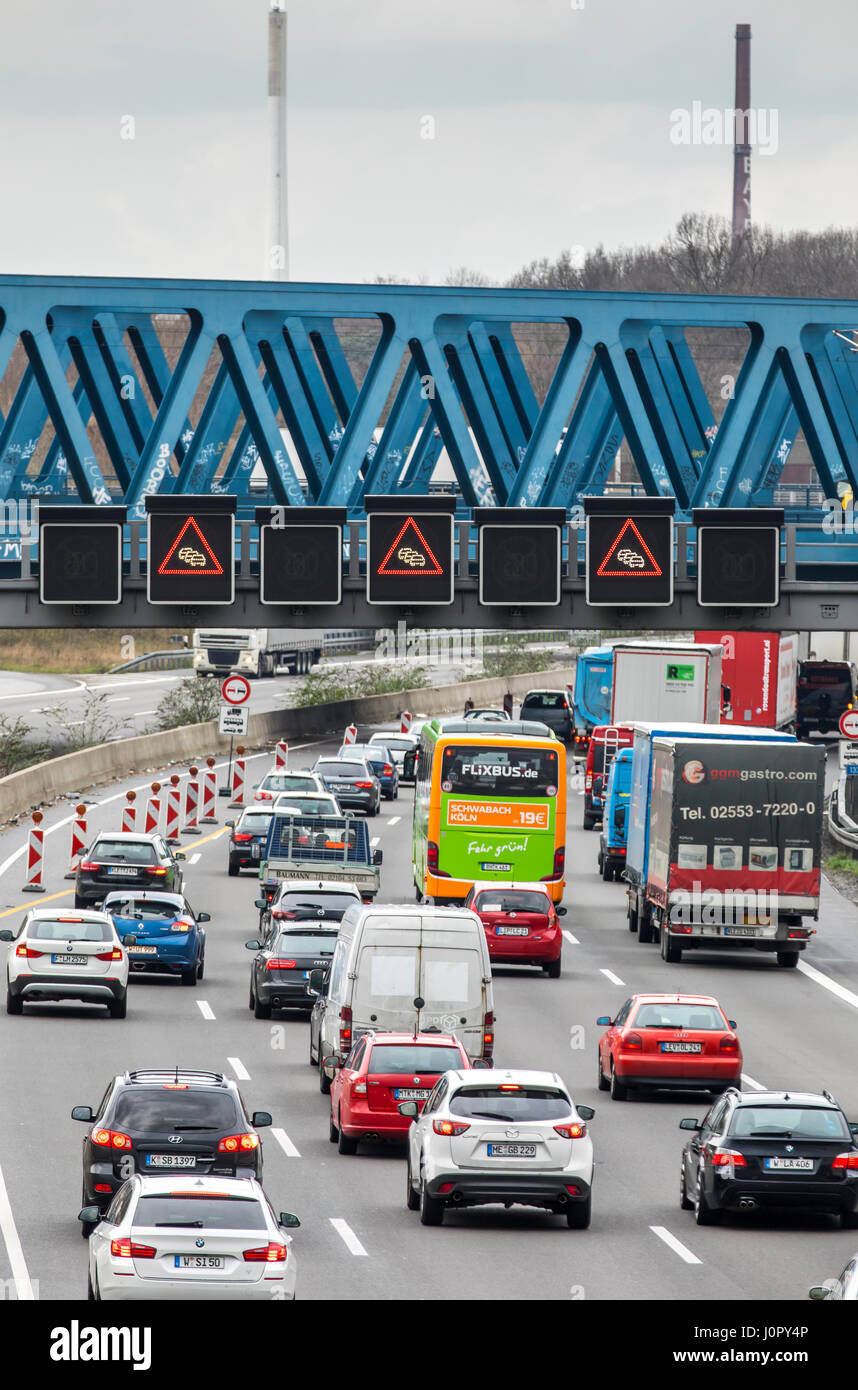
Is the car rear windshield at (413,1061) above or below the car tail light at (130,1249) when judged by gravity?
below

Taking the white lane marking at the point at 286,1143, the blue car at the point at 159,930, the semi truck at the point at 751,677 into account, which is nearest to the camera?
the white lane marking at the point at 286,1143

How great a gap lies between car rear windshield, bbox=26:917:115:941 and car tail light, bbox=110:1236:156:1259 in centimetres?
1620

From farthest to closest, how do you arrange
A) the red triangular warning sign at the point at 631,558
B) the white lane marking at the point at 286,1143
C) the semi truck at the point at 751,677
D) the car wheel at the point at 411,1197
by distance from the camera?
the semi truck at the point at 751,677, the red triangular warning sign at the point at 631,558, the white lane marking at the point at 286,1143, the car wheel at the point at 411,1197

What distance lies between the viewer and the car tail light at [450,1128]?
1936cm

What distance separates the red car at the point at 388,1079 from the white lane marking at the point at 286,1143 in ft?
1.64

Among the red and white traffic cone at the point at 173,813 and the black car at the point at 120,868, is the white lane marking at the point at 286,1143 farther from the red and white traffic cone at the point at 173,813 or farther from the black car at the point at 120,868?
the red and white traffic cone at the point at 173,813

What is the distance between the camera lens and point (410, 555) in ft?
105

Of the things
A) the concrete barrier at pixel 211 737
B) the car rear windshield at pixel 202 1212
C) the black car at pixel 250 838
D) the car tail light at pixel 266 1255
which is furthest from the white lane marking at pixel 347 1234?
the concrete barrier at pixel 211 737

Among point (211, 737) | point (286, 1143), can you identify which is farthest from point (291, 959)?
point (211, 737)

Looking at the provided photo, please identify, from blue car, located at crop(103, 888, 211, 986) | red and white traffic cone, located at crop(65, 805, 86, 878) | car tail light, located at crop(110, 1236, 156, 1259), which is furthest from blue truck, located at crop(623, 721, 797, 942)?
car tail light, located at crop(110, 1236, 156, 1259)

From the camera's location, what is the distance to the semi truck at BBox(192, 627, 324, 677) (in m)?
94.0

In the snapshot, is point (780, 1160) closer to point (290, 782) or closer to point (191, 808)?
point (290, 782)

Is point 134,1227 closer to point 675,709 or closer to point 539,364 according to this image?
point 675,709

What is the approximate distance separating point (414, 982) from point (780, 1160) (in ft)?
21.9
